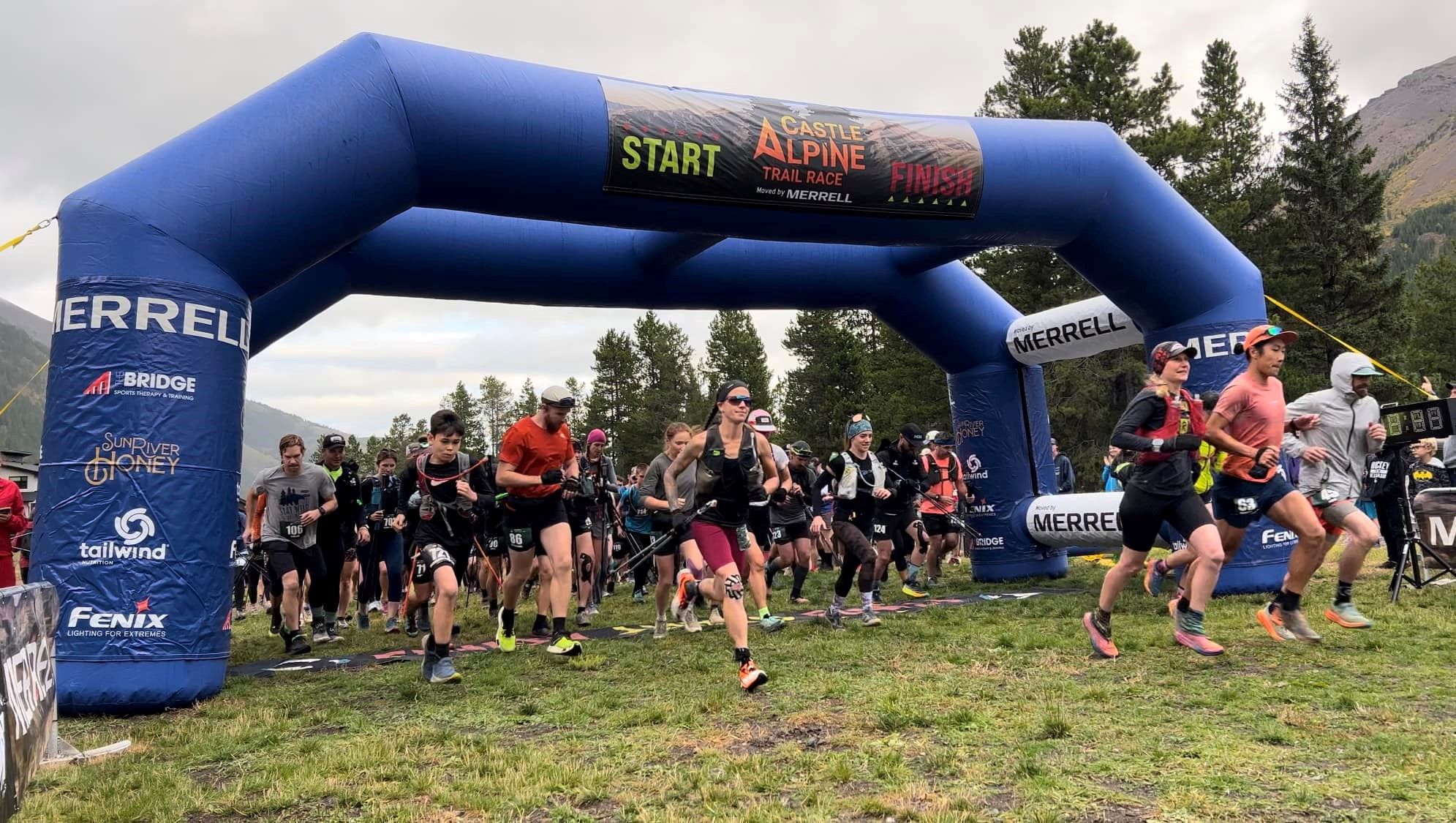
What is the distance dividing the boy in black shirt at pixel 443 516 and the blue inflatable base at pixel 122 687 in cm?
150

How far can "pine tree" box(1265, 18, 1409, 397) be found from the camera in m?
33.4

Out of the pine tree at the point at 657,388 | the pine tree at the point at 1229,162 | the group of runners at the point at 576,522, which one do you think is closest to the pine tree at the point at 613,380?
the pine tree at the point at 657,388

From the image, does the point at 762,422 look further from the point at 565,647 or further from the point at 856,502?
the point at 565,647

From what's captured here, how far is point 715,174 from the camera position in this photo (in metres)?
7.90

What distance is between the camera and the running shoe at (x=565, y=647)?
23.9ft

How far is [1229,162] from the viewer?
29.1 metres

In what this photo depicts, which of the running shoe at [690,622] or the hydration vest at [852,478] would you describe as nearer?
the running shoe at [690,622]

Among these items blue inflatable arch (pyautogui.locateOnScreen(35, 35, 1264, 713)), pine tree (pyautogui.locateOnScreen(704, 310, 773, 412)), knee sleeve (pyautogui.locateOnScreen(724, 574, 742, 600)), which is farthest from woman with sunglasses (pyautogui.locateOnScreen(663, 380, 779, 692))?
pine tree (pyautogui.locateOnScreen(704, 310, 773, 412))

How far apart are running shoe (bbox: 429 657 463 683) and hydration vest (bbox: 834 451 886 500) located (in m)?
4.08

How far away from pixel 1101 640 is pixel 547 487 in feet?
13.4

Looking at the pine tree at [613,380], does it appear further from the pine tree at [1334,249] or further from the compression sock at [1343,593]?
the compression sock at [1343,593]

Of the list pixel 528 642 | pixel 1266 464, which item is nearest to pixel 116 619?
pixel 528 642

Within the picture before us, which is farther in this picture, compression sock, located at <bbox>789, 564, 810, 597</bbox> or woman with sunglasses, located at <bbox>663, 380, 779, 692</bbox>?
compression sock, located at <bbox>789, 564, 810, 597</bbox>

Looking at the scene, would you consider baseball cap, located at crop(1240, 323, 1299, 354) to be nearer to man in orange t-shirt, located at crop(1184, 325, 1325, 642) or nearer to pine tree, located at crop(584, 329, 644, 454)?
man in orange t-shirt, located at crop(1184, 325, 1325, 642)
